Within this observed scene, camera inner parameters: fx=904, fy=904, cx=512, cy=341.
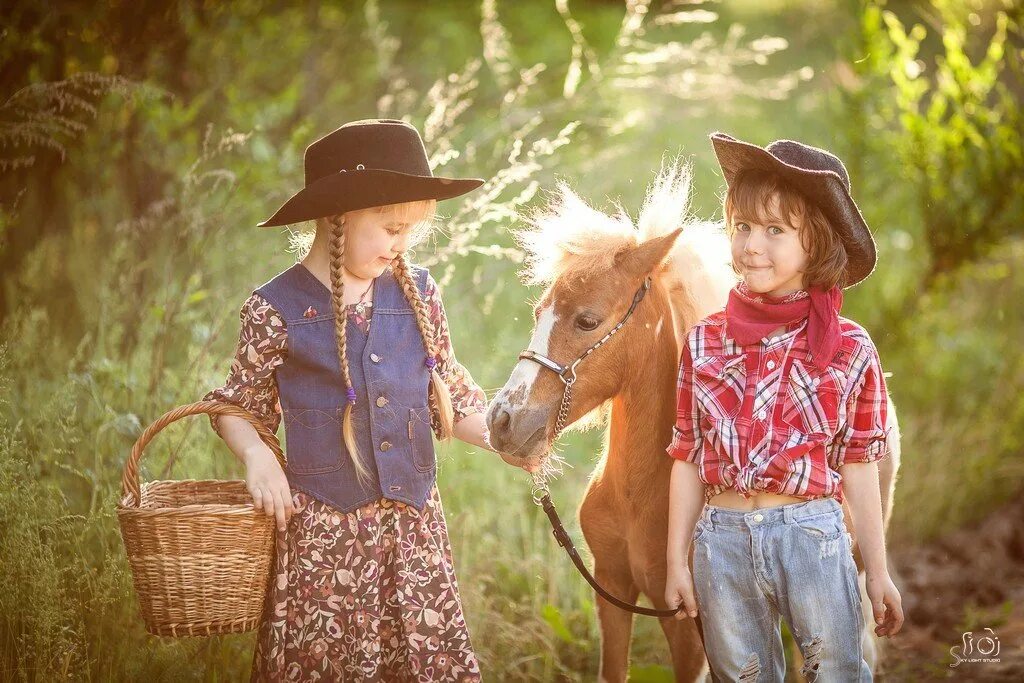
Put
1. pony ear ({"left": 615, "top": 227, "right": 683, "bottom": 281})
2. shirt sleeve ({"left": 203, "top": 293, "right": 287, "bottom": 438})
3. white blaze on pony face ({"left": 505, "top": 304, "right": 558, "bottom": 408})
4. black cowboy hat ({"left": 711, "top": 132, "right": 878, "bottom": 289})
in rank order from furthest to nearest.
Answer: pony ear ({"left": 615, "top": 227, "right": 683, "bottom": 281}), white blaze on pony face ({"left": 505, "top": 304, "right": 558, "bottom": 408}), shirt sleeve ({"left": 203, "top": 293, "right": 287, "bottom": 438}), black cowboy hat ({"left": 711, "top": 132, "right": 878, "bottom": 289})

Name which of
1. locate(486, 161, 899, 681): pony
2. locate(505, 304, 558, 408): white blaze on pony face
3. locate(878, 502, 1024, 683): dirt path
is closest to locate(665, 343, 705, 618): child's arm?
locate(486, 161, 899, 681): pony

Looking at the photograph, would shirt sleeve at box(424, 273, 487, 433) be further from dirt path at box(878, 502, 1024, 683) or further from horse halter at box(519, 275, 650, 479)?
dirt path at box(878, 502, 1024, 683)

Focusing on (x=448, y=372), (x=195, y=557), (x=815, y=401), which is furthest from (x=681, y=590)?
(x=195, y=557)

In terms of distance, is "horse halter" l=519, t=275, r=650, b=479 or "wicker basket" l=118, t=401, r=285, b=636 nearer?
"wicker basket" l=118, t=401, r=285, b=636

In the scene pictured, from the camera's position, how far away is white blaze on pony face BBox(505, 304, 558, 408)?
9.30 ft

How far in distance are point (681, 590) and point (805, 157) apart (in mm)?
1340

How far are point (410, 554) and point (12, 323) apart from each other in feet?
7.29

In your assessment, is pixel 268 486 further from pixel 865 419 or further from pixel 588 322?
pixel 865 419

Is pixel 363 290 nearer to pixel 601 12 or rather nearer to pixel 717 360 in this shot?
pixel 717 360

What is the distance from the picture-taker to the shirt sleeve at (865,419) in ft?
8.47

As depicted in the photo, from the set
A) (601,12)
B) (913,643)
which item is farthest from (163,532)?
(601,12)

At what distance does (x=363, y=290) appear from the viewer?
9.44 ft

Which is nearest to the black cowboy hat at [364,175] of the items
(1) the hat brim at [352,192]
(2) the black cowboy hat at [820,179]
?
(1) the hat brim at [352,192]

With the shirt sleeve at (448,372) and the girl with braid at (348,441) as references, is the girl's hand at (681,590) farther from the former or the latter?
the shirt sleeve at (448,372)
